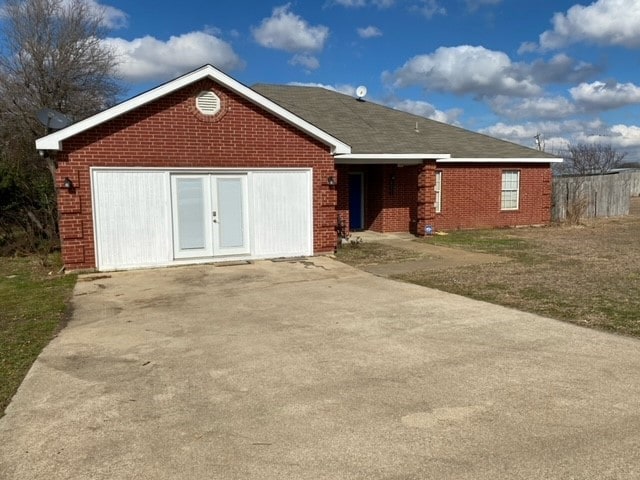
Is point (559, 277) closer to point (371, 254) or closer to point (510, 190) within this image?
point (371, 254)

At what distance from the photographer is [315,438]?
3.62m

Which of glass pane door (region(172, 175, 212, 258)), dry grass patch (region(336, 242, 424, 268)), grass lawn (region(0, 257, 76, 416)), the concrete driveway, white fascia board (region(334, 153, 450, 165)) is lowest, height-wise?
grass lawn (region(0, 257, 76, 416))

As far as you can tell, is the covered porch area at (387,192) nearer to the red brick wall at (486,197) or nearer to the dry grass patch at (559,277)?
the red brick wall at (486,197)

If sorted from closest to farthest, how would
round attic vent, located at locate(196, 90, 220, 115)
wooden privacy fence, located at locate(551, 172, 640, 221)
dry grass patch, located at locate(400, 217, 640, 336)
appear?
dry grass patch, located at locate(400, 217, 640, 336)
round attic vent, located at locate(196, 90, 220, 115)
wooden privacy fence, located at locate(551, 172, 640, 221)

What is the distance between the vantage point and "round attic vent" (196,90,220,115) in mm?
11391

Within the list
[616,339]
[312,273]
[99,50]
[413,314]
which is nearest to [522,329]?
[616,339]

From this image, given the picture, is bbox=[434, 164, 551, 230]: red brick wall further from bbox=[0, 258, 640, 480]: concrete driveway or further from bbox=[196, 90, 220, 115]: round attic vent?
bbox=[0, 258, 640, 480]: concrete driveway

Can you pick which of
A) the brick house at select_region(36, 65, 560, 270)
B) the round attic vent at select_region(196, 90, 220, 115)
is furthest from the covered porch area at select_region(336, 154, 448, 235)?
the round attic vent at select_region(196, 90, 220, 115)

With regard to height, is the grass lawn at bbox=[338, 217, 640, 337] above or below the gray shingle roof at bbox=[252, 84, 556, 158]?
below

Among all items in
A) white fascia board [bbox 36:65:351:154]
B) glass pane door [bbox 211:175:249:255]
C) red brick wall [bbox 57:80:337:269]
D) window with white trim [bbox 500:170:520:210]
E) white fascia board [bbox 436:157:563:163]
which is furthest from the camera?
window with white trim [bbox 500:170:520:210]

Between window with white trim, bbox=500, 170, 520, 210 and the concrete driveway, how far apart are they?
13435 mm

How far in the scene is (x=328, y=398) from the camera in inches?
170

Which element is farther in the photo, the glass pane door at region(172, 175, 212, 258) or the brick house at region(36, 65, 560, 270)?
the glass pane door at region(172, 175, 212, 258)

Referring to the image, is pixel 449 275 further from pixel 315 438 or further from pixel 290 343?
pixel 315 438
